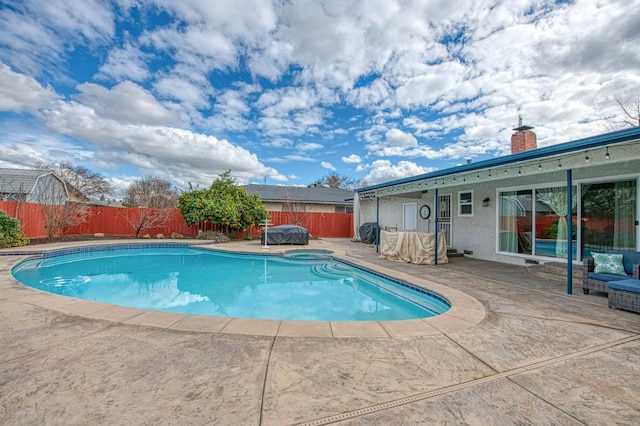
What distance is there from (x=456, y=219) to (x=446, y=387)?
9.11 m

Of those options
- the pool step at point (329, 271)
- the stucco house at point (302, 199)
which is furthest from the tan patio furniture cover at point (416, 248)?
the stucco house at point (302, 199)

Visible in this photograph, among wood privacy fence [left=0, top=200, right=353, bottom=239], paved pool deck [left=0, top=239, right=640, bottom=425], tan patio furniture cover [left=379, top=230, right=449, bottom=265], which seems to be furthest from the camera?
wood privacy fence [left=0, top=200, right=353, bottom=239]

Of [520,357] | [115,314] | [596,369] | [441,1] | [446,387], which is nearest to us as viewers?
[446,387]

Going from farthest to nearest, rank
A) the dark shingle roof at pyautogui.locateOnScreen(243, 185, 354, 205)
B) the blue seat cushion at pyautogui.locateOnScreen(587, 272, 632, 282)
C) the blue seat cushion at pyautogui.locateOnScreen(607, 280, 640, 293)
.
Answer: the dark shingle roof at pyautogui.locateOnScreen(243, 185, 354, 205), the blue seat cushion at pyautogui.locateOnScreen(587, 272, 632, 282), the blue seat cushion at pyautogui.locateOnScreen(607, 280, 640, 293)

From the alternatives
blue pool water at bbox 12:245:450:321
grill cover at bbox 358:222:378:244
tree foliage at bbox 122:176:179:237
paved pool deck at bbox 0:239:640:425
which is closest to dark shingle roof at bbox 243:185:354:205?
grill cover at bbox 358:222:378:244

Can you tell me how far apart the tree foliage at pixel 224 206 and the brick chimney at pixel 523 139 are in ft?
37.5

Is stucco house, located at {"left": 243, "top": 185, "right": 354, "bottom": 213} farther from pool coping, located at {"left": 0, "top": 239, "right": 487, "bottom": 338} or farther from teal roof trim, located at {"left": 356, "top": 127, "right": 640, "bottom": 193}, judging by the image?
pool coping, located at {"left": 0, "top": 239, "right": 487, "bottom": 338}

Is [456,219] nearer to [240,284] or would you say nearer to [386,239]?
[386,239]

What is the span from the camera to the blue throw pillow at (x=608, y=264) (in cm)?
480

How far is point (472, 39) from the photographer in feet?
28.6

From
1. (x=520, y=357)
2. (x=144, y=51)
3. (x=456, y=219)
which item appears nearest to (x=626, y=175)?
(x=456, y=219)

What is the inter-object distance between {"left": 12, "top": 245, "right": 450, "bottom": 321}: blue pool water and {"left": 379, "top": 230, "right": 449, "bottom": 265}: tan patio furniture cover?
1611mm

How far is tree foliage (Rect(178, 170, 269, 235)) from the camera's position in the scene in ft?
46.2

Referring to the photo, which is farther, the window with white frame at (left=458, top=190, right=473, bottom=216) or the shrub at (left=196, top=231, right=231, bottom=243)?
the shrub at (left=196, top=231, right=231, bottom=243)
